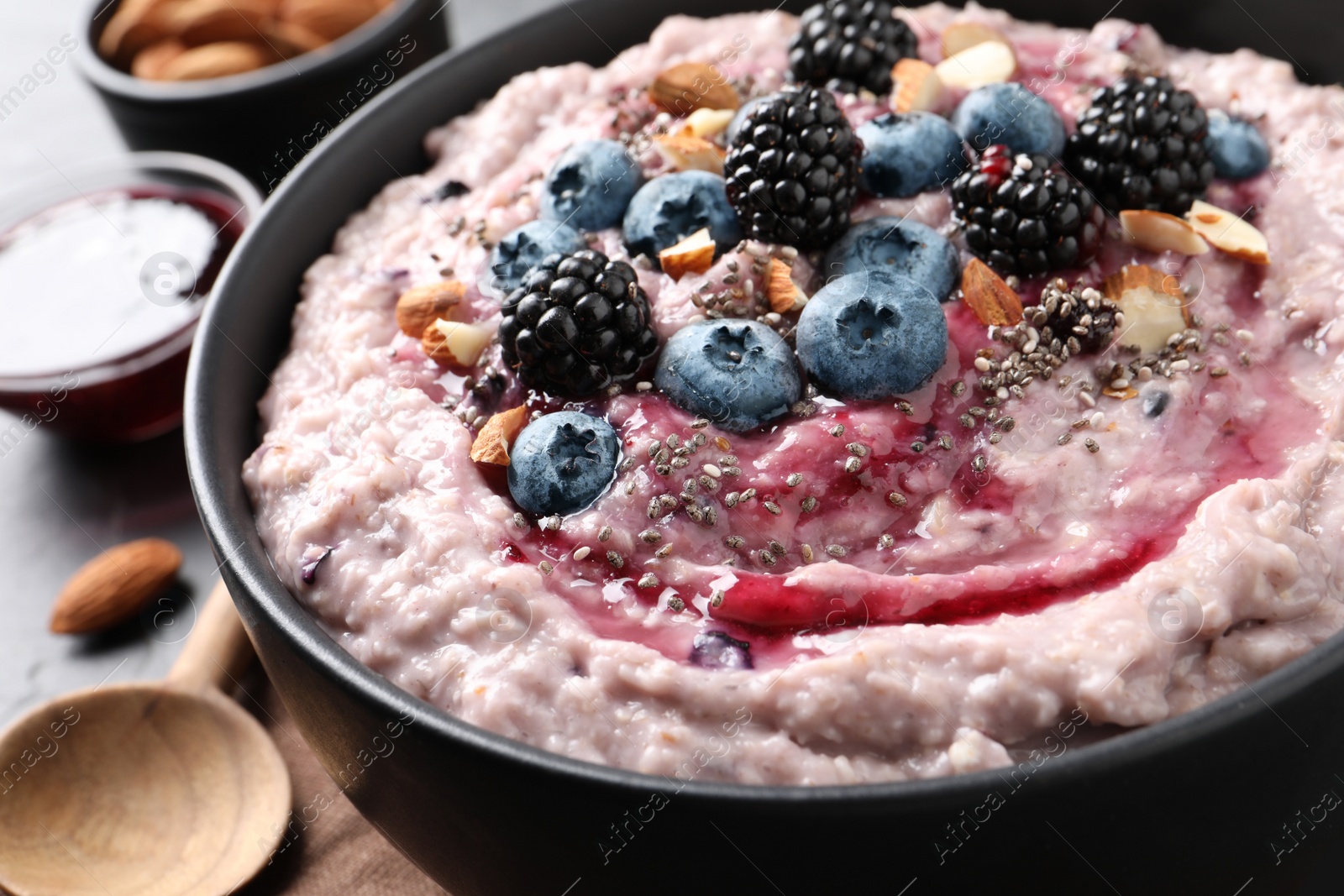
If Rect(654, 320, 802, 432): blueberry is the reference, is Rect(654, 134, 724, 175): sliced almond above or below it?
above

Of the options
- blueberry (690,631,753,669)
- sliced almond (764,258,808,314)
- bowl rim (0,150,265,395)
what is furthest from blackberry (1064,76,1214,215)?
bowl rim (0,150,265,395)

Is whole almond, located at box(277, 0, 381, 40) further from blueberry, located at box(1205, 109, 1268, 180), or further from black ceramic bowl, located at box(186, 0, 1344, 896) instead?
blueberry, located at box(1205, 109, 1268, 180)

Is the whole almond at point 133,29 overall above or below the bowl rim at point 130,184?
above

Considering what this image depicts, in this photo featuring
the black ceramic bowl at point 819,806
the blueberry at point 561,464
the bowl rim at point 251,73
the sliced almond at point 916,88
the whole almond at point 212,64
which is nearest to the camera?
the black ceramic bowl at point 819,806

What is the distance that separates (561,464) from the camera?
244 centimetres

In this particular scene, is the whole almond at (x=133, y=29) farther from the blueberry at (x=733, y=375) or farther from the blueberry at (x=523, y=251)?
the blueberry at (x=733, y=375)

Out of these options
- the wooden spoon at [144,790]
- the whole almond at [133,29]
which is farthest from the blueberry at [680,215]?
the whole almond at [133,29]

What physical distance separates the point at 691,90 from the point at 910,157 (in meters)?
0.68

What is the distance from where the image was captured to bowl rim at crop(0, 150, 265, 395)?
156 inches

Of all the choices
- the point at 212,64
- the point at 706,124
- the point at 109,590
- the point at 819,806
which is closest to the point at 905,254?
the point at 706,124

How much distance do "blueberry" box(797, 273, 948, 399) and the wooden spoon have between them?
1.66 m

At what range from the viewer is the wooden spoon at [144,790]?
281 centimetres

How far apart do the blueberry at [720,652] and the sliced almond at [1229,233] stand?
4.82ft

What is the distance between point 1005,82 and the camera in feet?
10.1
